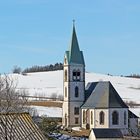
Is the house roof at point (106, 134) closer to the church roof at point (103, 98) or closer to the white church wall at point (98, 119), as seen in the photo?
the white church wall at point (98, 119)

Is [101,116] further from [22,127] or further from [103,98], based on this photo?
[22,127]

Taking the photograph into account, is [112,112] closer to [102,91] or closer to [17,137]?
[102,91]

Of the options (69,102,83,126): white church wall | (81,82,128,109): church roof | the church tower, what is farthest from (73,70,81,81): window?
(69,102,83,126): white church wall

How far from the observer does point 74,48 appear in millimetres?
74688

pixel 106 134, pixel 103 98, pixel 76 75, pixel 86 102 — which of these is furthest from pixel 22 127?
pixel 76 75

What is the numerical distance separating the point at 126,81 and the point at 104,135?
81.5 meters

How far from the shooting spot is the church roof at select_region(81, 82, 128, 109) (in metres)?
68.1

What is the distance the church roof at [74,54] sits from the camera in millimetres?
73938

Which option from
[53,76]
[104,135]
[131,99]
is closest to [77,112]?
[104,135]

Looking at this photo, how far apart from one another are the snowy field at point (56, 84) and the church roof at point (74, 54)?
35433 mm

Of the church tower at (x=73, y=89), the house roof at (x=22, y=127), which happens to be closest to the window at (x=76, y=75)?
the church tower at (x=73, y=89)

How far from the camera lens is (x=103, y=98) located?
68875mm

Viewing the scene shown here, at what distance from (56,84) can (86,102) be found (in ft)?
194

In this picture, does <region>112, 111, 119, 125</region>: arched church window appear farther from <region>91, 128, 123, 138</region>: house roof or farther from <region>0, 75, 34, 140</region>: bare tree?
Result: <region>0, 75, 34, 140</region>: bare tree
